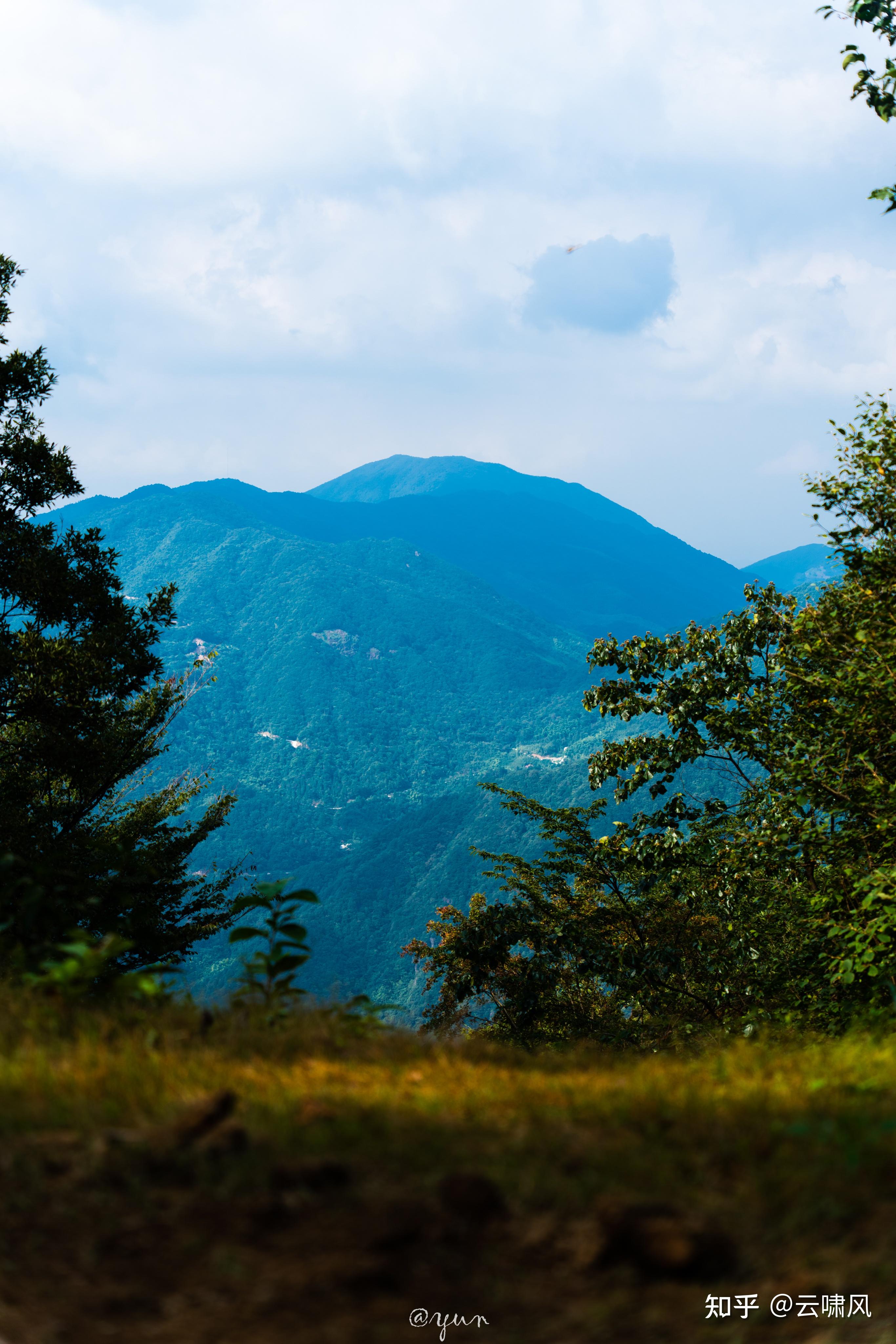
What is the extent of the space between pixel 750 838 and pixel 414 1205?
9771 millimetres

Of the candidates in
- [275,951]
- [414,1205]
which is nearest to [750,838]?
[275,951]

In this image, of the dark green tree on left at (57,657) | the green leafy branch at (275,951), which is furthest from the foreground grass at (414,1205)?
the dark green tree on left at (57,657)

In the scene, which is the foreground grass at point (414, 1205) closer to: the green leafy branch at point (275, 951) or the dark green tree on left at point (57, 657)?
the green leafy branch at point (275, 951)

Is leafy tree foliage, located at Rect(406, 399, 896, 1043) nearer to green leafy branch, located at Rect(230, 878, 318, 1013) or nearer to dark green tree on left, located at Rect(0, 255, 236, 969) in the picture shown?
green leafy branch, located at Rect(230, 878, 318, 1013)

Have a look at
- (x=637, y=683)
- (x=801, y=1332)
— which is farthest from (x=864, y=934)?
(x=637, y=683)

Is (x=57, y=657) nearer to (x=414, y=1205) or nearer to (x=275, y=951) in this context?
→ (x=275, y=951)

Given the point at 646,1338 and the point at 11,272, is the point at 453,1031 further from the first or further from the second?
the point at 11,272

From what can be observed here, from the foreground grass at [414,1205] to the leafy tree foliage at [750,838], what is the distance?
14.9 feet

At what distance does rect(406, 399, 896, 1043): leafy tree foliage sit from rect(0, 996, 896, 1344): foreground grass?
453 centimetres

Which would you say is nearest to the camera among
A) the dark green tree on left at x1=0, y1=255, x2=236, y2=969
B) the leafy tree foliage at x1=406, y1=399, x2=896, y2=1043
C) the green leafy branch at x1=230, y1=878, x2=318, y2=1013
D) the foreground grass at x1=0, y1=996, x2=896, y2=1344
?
the foreground grass at x1=0, y1=996, x2=896, y2=1344

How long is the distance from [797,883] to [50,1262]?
1080cm

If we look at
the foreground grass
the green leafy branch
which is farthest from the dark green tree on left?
the foreground grass

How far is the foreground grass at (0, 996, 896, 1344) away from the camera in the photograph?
2.38 metres

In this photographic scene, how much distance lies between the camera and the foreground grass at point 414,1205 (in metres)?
2.38
